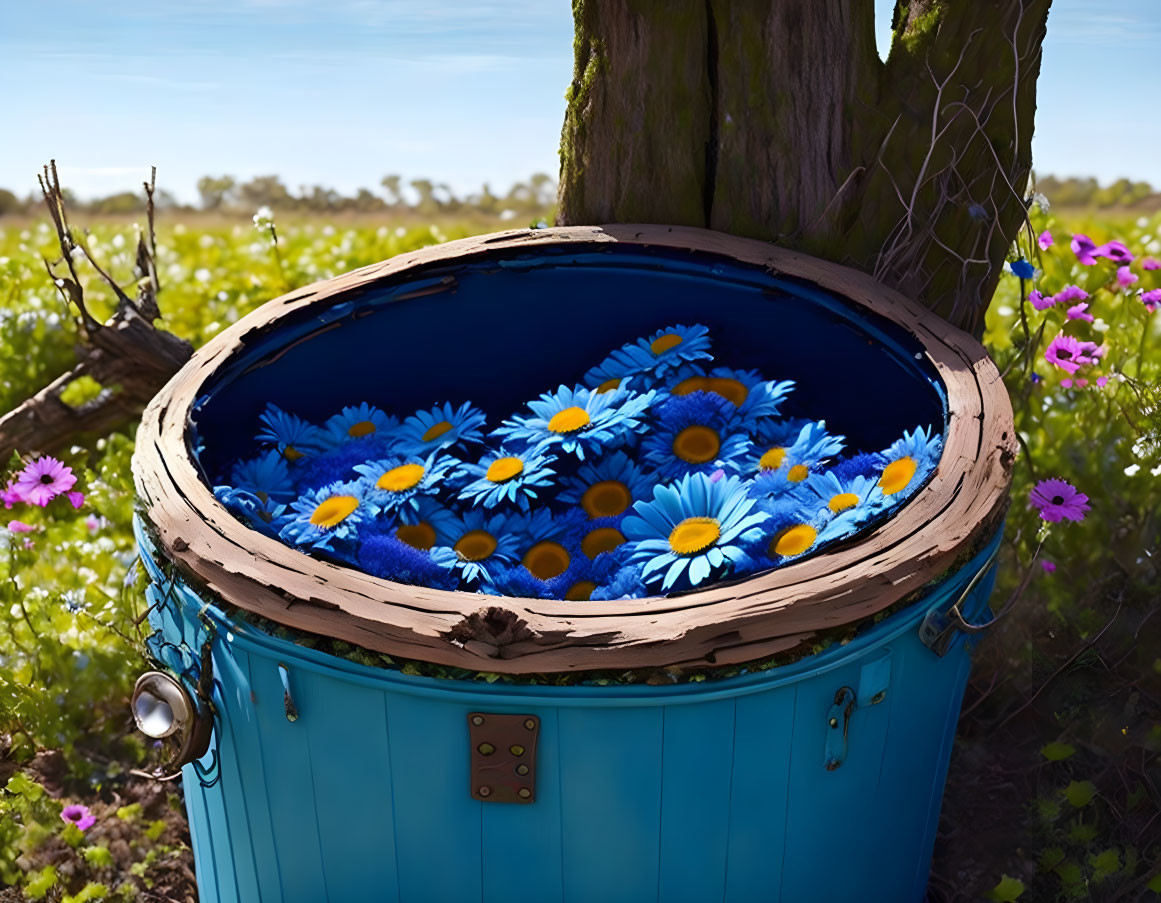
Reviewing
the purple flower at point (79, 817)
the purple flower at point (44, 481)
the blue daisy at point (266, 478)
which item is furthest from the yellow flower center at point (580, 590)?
the purple flower at point (44, 481)

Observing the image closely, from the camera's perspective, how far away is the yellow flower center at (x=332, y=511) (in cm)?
187

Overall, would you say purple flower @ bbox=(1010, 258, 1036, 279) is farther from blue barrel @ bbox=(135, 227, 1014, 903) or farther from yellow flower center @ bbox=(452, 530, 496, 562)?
yellow flower center @ bbox=(452, 530, 496, 562)

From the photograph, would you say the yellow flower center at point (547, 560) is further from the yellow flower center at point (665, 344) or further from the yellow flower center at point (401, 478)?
the yellow flower center at point (665, 344)

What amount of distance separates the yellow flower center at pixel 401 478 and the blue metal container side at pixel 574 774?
1.29 ft

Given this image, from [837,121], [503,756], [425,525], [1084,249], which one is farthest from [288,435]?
[1084,249]

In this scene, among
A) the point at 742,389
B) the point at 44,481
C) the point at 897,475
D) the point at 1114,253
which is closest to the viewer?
the point at 897,475

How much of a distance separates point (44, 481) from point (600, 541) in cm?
128

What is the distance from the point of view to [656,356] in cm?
224

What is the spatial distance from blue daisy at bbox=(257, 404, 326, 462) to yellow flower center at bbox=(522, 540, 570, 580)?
51 centimetres

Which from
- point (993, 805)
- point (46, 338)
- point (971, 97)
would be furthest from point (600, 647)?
point (46, 338)

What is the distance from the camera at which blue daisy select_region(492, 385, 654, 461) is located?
203cm

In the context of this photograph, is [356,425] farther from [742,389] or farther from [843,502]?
[843,502]

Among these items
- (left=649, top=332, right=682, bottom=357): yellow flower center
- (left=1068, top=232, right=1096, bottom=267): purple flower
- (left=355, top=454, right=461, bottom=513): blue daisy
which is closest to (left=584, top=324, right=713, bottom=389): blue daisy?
(left=649, top=332, right=682, bottom=357): yellow flower center

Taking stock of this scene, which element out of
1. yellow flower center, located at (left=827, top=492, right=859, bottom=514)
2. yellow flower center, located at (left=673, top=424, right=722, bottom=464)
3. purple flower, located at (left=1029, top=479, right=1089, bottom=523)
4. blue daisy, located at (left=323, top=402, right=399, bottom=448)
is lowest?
purple flower, located at (left=1029, top=479, right=1089, bottom=523)
